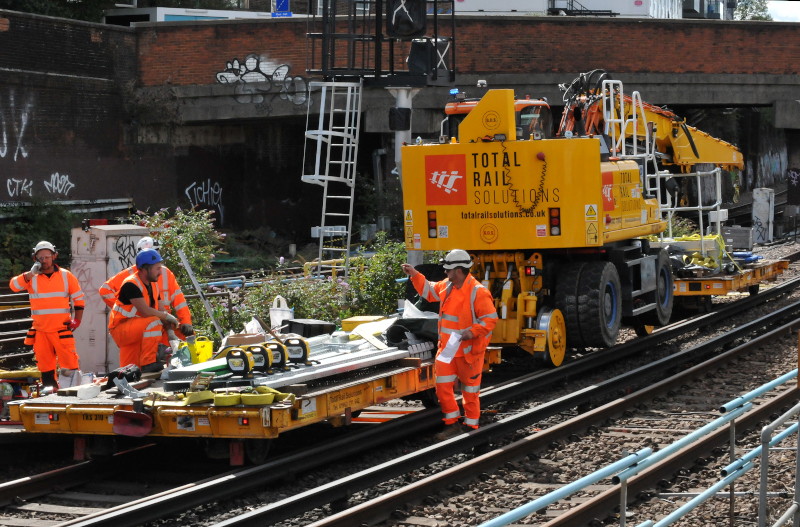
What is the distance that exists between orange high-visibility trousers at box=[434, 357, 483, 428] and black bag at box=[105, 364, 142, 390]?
262 cm

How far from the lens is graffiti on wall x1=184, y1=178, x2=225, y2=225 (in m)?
30.7

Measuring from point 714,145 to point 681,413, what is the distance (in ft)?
29.4

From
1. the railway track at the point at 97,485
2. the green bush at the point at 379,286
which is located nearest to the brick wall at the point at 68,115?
the green bush at the point at 379,286

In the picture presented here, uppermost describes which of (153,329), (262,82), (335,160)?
(262,82)

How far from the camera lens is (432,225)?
580 inches

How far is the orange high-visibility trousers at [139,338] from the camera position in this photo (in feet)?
37.3

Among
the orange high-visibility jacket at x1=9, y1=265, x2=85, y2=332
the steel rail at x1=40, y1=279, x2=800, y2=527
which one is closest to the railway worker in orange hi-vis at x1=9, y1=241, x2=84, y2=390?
the orange high-visibility jacket at x1=9, y1=265, x2=85, y2=332

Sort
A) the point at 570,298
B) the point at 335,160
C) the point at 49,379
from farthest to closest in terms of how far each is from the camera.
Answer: the point at 335,160 < the point at 570,298 < the point at 49,379

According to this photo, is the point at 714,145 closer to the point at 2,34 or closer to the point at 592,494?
the point at 592,494

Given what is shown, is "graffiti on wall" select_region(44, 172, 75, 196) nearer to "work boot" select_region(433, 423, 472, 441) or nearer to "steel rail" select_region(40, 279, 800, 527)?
"steel rail" select_region(40, 279, 800, 527)

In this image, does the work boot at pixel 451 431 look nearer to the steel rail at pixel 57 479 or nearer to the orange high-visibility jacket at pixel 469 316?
the orange high-visibility jacket at pixel 469 316

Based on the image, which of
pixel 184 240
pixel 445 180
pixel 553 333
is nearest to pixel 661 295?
pixel 553 333

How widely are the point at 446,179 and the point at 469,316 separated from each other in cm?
409

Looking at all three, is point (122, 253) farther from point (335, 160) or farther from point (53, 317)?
point (335, 160)
